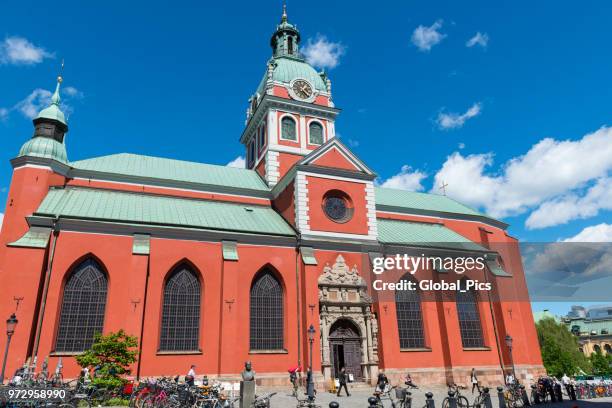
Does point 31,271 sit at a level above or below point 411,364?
above

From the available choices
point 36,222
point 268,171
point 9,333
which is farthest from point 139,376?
point 268,171

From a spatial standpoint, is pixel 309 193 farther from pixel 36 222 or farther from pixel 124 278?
pixel 36 222

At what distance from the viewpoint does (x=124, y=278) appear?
24.4 m

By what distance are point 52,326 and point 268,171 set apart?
20113mm

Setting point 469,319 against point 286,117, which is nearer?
point 469,319

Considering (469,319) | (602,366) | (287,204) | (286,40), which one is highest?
(286,40)

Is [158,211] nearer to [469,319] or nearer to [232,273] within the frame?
[232,273]

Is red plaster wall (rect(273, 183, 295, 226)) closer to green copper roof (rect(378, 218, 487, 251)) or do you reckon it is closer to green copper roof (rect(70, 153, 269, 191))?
green copper roof (rect(70, 153, 269, 191))

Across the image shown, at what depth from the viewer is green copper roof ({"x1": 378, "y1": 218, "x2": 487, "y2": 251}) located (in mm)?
33438

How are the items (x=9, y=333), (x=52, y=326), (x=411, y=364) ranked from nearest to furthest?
(x=9, y=333) → (x=52, y=326) → (x=411, y=364)

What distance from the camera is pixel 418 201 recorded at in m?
43.3

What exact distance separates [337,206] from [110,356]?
699 inches

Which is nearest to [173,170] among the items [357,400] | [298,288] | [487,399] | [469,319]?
[298,288]

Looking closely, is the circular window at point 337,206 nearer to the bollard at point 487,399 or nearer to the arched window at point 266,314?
the arched window at point 266,314
